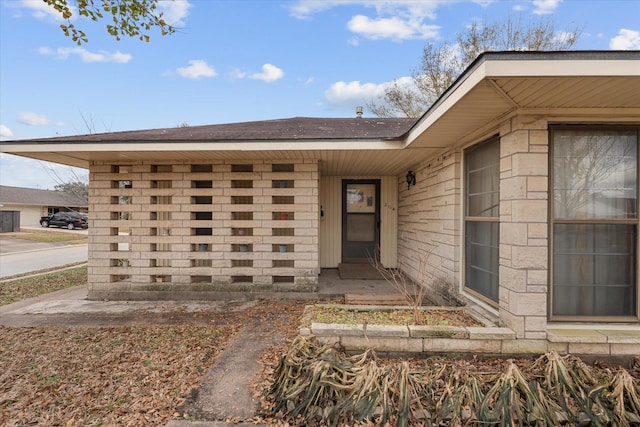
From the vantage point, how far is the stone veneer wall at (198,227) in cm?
537

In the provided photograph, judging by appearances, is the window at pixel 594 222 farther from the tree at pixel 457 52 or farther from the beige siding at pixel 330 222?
the tree at pixel 457 52

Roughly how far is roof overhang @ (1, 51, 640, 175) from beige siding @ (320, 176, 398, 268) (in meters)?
1.81

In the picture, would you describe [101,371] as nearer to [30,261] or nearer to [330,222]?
[330,222]

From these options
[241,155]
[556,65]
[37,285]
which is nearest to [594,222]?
[556,65]

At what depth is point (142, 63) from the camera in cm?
1198

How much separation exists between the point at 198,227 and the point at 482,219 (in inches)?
173

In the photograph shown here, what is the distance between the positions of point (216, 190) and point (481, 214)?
4.10 m

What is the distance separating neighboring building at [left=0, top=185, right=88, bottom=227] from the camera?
2852cm

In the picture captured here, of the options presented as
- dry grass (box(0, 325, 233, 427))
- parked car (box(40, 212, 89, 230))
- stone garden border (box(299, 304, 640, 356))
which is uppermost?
parked car (box(40, 212, 89, 230))

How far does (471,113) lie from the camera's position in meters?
3.11

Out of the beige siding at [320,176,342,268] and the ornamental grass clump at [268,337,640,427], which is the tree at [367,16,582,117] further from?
the ornamental grass clump at [268,337,640,427]

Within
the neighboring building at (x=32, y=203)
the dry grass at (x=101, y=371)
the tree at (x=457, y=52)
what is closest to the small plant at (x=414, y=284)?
the dry grass at (x=101, y=371)

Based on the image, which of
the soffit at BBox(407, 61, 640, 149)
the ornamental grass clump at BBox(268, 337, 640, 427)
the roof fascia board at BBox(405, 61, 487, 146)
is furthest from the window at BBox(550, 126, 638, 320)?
the roof fascia board at BBox(405, 61, 487, 146)

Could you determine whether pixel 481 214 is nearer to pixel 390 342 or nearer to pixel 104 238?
pixel 390 342
